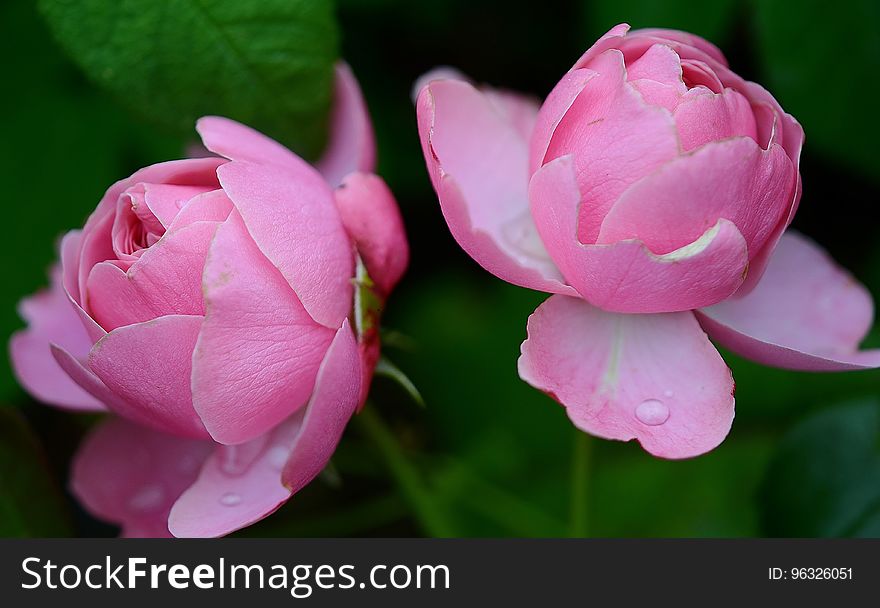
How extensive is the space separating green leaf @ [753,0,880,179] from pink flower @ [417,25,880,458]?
13.7 inches

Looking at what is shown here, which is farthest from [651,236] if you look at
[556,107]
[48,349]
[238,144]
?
[48,349]

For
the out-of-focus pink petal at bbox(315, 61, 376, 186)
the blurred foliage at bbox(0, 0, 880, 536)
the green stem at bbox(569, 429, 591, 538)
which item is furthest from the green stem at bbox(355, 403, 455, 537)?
the out-of-focus pink petal at bbox(315, 61, 376, 186)

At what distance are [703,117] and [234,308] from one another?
1.29 ft

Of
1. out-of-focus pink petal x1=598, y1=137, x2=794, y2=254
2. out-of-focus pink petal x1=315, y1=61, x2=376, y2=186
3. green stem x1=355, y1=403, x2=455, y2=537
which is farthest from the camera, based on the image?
green stem x1=355, y1=403, x2=455, y2=537

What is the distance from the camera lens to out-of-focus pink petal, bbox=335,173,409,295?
0.80m

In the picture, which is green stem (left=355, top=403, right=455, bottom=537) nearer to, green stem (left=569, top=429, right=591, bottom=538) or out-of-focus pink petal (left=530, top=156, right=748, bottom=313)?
green stem (left=569, top=429, right=591, bottom=538)

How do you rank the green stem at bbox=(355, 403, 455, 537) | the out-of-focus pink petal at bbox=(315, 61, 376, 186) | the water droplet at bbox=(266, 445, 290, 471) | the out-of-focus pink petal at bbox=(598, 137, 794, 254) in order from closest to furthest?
the out-of-focus pink petal at bbox=(598, 137, 794, 254) < the water droplet at bbox=(266, 445, 290, 471) < the out-of-focus pink petal at bbox=(315, 61, 376, 186) < the green stem at bbox=(355, 403, 455, 537)

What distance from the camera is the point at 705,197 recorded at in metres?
0.70

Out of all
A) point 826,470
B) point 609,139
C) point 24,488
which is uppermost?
point 609,139

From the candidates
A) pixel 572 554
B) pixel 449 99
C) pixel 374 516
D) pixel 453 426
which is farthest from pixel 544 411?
pixel 449 99

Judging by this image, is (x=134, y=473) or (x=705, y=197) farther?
(x=134, y=473)

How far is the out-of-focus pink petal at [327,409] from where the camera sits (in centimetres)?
69

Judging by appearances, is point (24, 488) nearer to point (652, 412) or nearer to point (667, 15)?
point (652, 412)

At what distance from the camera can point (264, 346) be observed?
2.35ft
